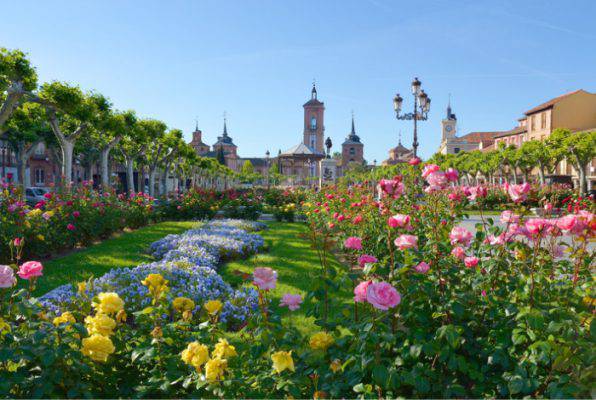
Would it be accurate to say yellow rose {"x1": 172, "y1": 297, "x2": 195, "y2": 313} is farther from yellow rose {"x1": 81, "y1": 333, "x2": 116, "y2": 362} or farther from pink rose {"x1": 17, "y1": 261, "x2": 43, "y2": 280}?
pink rose {"x1": 17, "y1": 261, "x2": 43, "y2": 280}

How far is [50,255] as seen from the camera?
360 inches

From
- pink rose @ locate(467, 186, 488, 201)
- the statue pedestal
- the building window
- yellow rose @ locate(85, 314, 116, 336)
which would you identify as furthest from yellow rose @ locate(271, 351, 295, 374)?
the building window

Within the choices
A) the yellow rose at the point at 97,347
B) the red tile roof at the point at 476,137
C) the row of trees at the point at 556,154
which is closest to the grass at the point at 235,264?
the yellow rose at the point at 97,347

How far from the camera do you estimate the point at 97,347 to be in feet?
7.66

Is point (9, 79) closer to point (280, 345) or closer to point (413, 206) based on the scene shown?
point (413, 206)

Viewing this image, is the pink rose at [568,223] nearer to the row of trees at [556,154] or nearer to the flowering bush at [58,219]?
the flowering bush at [58,219]

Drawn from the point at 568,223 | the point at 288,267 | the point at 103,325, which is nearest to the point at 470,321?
the point at 568,223

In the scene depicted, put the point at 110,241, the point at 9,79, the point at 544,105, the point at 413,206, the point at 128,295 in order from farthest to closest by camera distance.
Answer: the point at 544,105 → the point at 9,79 → the point at 110,241 → the point at 413,206 → the point at 128,295

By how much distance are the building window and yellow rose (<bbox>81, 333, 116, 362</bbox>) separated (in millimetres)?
→ 52951

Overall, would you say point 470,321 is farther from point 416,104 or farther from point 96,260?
point 416,104

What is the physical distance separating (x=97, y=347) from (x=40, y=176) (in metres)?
53.6

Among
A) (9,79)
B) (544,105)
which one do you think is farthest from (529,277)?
(544,105)

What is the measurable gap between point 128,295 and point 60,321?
2.23m

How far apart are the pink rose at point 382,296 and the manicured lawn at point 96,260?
4.82 m
